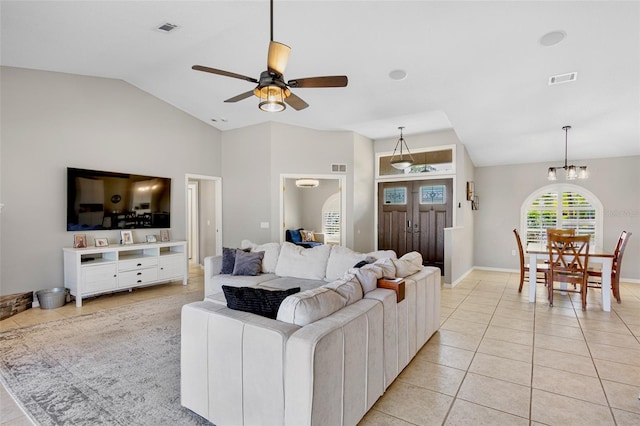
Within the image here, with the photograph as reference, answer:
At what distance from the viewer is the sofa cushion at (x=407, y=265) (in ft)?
9.75

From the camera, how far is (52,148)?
462cm

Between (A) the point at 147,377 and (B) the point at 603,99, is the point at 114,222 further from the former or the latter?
(B) the point at 603,99

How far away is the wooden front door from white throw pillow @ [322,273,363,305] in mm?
4891

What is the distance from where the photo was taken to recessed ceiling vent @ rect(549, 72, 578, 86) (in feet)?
12.6

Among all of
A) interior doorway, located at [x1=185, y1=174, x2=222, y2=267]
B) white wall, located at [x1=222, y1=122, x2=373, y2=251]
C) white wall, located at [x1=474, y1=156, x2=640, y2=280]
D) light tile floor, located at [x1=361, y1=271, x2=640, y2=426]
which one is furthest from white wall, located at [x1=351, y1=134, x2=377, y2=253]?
interior doorway, located at [x1=185, y1=174, x2=222, y2=267]

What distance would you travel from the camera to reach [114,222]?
17.3 feet

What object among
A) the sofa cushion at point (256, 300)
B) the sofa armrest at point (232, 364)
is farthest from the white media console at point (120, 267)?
the sofa cushion at point (256, 300)

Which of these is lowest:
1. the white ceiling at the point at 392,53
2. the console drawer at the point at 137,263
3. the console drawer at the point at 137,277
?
the console drawer at the point at 137,277

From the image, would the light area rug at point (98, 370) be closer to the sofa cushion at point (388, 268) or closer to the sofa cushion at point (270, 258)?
the sofa cushion at point (270, 258)

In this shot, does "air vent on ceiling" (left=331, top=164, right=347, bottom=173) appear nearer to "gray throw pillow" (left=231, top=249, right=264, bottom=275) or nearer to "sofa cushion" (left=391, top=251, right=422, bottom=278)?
"gray throw pillow" (left=231, top=249, right=264, bottom=275)

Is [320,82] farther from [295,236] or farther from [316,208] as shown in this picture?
[316,208]

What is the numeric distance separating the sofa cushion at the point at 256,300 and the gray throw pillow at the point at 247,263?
2.31 m

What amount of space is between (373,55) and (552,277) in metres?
4.01

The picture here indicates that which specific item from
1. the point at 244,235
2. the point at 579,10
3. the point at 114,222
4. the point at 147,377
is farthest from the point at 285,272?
the point at 579,10
